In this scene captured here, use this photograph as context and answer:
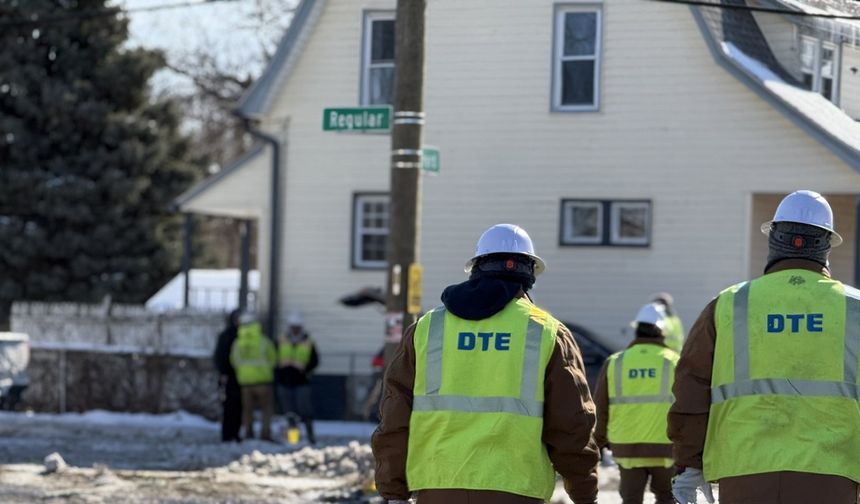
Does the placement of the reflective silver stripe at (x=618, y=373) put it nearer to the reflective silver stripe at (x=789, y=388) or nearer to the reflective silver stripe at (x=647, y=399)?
the reflective silver stripe at (x=647, y=399)

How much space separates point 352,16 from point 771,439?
17139 mm

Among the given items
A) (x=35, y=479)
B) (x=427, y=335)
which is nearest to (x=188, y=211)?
(x=35, y=479)

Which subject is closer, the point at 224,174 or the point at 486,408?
the point at 486,408

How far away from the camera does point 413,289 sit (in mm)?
13125

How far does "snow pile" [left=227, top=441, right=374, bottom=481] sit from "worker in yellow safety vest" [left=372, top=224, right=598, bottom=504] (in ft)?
31.5

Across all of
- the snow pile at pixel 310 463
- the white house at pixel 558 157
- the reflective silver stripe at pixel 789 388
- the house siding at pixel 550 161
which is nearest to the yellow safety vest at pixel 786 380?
the reflective silver stripe at pixel 789 388

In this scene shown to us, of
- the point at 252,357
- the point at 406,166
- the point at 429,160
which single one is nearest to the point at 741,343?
the point at 406,166

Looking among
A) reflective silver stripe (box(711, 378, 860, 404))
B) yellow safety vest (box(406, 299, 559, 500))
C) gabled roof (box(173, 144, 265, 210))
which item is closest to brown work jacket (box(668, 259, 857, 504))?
reflective silver stripe (box(711, 378, 860, 404))

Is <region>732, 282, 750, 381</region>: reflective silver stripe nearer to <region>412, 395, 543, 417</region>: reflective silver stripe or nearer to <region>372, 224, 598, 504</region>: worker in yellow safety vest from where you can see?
<region>372, 224, 598, 504</region>: worker in yellow safety vest

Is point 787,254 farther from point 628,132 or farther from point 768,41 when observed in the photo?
point 628,132

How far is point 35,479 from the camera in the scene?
48.8 ft

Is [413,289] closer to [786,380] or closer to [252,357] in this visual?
[252,357]

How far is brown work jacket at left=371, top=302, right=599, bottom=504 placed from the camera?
5922 millimetres

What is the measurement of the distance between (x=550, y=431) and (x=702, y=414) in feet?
2.16
